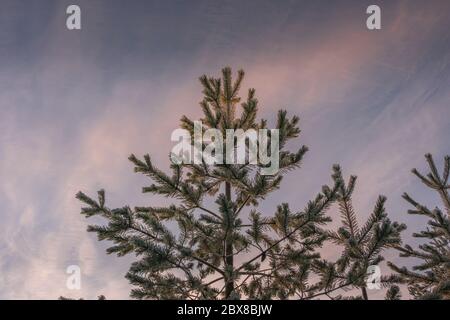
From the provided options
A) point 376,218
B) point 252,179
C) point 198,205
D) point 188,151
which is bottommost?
point 376,218

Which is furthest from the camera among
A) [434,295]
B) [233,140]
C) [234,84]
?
[234,84]

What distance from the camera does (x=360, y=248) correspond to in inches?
174

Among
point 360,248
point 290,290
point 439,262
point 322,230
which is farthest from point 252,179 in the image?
point 439,262

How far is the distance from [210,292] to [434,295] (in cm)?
336

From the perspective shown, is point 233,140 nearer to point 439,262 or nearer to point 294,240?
point 294,240

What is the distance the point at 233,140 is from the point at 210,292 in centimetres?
296

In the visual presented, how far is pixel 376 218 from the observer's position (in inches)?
174

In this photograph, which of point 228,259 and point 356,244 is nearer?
point 356,244

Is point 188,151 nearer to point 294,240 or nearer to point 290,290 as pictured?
point 294,240
